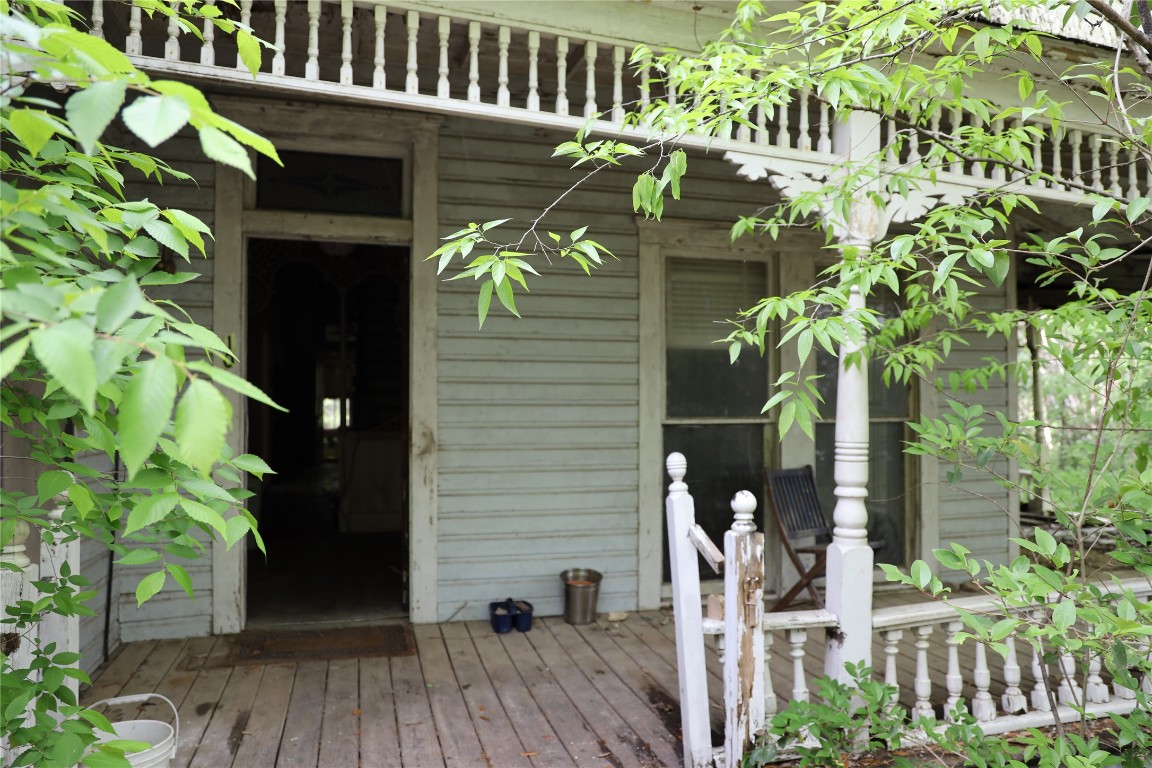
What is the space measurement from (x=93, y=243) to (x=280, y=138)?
2743 mm

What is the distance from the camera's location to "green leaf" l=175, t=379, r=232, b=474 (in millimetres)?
738

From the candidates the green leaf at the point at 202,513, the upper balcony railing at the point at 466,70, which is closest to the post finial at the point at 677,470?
the upper balcony railing at the point at 466,70

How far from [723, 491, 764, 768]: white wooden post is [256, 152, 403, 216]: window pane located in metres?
2.66

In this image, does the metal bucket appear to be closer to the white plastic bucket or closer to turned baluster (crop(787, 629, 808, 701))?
turned baluster (crop(787, 629, 808, 701))

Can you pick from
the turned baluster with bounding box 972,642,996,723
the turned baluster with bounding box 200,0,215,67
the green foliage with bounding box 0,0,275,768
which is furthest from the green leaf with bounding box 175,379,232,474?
the turned baluster with bounding box 972,642,996,723

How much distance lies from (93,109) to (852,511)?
2634mm

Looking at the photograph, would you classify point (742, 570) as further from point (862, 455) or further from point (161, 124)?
point (161, 124)

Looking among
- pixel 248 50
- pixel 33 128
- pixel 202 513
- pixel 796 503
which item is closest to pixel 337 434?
pixel 796 503

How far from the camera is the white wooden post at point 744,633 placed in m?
2.36

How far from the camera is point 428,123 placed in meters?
3.92

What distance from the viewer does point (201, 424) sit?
0.74 m

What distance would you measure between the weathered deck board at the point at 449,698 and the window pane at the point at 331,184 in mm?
2250

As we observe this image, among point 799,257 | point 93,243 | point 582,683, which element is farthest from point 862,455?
point 93,243

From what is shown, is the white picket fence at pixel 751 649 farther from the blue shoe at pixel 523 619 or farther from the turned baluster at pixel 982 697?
the blue shoe at pixel 523 619
